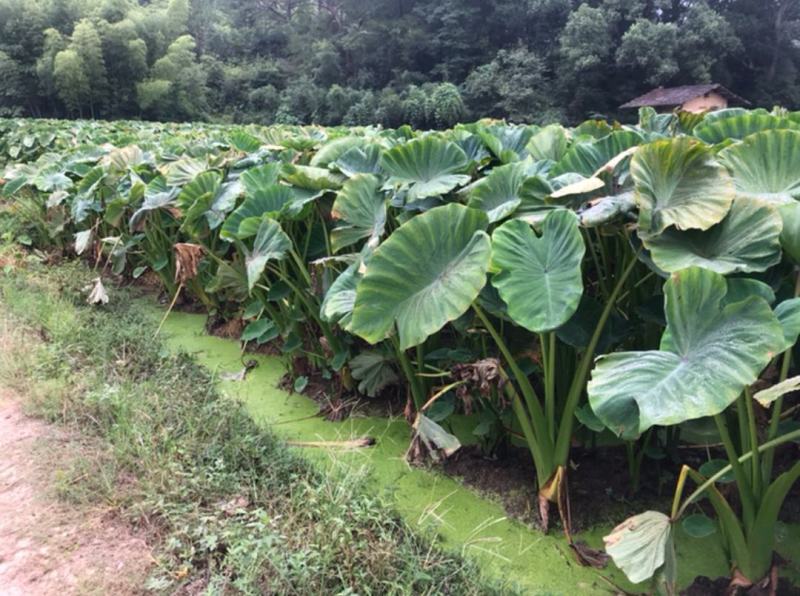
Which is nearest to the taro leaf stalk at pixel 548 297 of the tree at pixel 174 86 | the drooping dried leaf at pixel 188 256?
the drooping dried leaf at pixel 188 256

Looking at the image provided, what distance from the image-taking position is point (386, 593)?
128cm

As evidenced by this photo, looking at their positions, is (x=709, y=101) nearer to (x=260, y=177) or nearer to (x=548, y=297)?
(x=260, y=177)

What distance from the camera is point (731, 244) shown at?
113 centimetres

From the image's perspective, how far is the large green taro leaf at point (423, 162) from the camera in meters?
1.85

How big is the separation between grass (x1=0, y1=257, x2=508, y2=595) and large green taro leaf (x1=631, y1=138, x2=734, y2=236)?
904 millimetres

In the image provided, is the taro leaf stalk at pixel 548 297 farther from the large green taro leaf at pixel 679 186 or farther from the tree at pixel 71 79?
the tree at pixel 71 79

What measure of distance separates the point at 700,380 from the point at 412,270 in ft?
2.23

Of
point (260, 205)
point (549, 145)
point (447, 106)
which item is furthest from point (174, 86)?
point (549, 145)

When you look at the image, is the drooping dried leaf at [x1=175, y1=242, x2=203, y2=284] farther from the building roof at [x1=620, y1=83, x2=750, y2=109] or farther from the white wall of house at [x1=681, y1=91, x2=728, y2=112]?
the white wall of house at [x1=681, y1=91, x2=728, y2=112]

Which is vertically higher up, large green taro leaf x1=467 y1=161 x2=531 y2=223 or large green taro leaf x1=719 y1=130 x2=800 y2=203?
large green taro leaf x1=719 y1=130 x2=800 y2=203

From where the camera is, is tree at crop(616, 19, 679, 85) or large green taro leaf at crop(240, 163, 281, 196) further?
tree at crop(616, 19, 679, 85)

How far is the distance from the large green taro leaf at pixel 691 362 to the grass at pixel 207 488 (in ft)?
2.04

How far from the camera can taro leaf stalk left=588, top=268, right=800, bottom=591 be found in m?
0.89

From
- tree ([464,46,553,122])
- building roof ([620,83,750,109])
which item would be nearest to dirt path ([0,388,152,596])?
building roof ([620,83,750,109])
